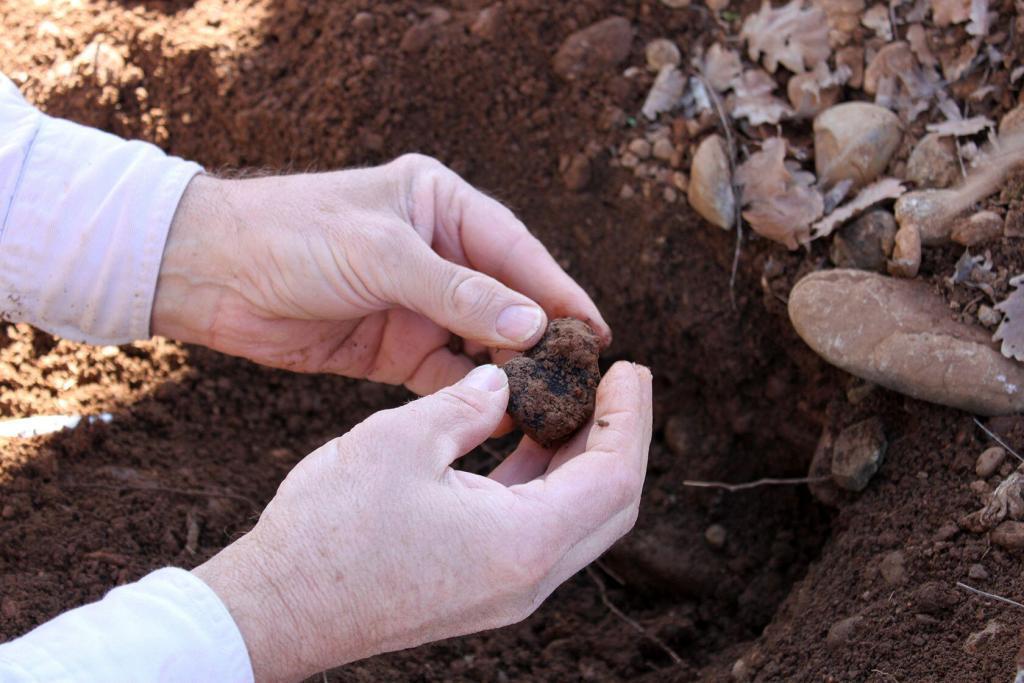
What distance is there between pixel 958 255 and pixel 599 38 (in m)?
1.27

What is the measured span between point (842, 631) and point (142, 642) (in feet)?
4.62

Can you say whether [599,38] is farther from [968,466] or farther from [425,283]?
[968,466]

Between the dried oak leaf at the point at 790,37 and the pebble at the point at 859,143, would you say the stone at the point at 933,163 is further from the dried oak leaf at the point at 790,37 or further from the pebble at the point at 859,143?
the dried oak leaf at the point at 790,37

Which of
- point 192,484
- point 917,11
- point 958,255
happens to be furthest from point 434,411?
point 917,11

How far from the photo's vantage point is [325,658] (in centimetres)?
164

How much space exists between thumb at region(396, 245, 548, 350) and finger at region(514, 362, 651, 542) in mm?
224

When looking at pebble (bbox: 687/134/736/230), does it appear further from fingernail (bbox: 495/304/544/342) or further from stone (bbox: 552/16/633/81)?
fingernail (bbox: 495/304/544/342)

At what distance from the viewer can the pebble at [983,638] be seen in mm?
1773

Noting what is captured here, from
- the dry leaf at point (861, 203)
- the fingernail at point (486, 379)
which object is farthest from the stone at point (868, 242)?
the fingernail at point (486, 379)

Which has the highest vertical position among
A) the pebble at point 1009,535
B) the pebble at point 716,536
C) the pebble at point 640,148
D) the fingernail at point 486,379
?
the fingernail at point 486,379

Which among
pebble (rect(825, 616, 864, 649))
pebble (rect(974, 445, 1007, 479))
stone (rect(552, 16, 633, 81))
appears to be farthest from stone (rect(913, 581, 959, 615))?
stone (rect(552, 16, 633, 81))

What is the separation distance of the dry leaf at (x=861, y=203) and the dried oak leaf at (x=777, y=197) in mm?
35

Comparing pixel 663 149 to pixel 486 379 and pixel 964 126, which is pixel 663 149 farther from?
pixel 486 379

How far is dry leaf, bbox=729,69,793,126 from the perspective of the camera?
8.86 feet
